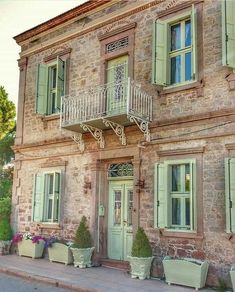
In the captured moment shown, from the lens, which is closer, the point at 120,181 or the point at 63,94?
the point at 120,181

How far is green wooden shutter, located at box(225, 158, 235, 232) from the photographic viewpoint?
745 cm

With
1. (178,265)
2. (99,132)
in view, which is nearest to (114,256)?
(178,265)

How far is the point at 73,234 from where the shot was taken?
1069 centimetres

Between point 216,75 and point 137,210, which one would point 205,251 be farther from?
point 216,75

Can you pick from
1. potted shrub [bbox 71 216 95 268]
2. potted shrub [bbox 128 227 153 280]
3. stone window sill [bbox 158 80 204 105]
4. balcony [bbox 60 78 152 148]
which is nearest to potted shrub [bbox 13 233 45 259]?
potted shrub [bbox 71 216 95 268]

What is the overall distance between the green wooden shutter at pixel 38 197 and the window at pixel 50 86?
7.05 ft

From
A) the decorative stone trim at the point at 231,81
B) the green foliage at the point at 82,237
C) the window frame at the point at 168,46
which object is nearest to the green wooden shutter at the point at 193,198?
the decorative stone trim at the point at 231,81

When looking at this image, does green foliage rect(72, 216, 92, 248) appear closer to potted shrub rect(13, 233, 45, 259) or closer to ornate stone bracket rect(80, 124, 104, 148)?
potted shrub rect(13, 233, 45, 259)

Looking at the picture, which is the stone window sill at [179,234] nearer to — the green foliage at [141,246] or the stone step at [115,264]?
the green foliage at [141,246]

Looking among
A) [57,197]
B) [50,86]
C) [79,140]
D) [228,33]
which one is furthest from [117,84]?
[57,197]

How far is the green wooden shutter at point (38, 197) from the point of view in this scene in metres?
11.6

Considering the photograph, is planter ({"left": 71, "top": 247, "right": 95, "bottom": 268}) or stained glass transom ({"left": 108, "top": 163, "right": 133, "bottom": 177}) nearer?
planter ({"left": 71, "top": 247, "right": 95, "bottom": 268})

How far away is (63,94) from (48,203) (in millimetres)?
3462

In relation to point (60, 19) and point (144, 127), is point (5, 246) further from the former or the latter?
point (60, 19)
